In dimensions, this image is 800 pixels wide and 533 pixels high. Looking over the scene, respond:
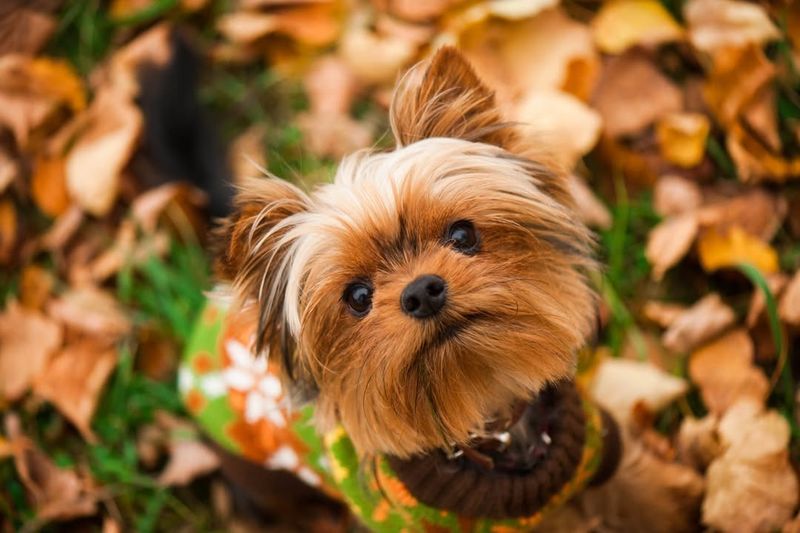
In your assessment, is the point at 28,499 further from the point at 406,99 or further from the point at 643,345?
the point at 643,345

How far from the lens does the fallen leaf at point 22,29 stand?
363 cm

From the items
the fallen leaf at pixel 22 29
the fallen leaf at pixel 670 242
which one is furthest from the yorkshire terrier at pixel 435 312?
the fallen leaf at pixel 22 29

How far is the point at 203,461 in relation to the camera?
111 inches

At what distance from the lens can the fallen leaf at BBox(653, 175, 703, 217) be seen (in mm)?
2842

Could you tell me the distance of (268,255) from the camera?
6.40 ft

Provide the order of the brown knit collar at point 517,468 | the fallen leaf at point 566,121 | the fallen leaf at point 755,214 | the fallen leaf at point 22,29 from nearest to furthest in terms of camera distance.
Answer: the brown knit collar at point 517,468 < the fallen leaf at point 755,214 < the fallen leaf at point 566,121 < the fallen leaf at point 22,29

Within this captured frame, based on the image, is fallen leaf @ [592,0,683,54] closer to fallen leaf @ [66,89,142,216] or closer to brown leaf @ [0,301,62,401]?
fallen leaf @ [66,89,142,216]

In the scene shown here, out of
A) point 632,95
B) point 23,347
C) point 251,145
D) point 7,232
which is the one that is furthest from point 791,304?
point 7,232

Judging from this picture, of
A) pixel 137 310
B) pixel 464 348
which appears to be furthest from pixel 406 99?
pixel 137 310

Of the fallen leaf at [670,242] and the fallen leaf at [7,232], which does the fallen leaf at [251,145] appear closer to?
the fallen leaf at [7,232]

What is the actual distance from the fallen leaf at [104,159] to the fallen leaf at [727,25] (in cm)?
217

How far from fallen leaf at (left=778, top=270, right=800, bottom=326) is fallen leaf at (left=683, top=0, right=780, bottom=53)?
870mm

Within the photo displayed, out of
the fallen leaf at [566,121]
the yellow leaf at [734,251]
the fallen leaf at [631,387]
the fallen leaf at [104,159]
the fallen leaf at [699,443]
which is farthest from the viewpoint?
the fallen leaf at [104,159]

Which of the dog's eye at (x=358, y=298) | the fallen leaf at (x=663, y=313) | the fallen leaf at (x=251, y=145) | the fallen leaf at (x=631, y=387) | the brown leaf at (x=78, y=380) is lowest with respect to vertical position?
the brown leaf at (x=78, y=380)
